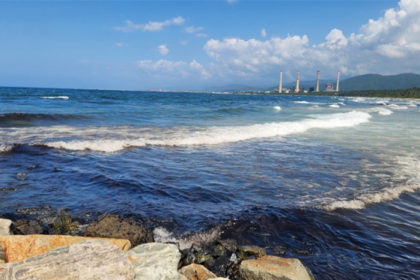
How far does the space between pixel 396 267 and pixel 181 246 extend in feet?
10.7

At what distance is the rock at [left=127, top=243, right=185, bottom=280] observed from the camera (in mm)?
3813

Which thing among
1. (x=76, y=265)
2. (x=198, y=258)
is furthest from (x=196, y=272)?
(x=76, y=265)

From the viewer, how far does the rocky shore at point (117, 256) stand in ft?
10.5

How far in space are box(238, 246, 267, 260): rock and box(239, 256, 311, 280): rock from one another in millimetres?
572

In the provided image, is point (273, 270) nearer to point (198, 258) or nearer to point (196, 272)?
point (196, 272)

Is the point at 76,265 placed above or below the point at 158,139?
above

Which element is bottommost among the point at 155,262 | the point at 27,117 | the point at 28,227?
the point at 28,227

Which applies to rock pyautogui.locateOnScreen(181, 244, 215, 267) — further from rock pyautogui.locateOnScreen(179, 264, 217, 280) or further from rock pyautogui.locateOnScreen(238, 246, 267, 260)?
rock pyautogui.locateOnScreen(238, 246, 267, 260)

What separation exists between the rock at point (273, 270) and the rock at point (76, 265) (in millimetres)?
1499

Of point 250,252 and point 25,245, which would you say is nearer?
point 25,245

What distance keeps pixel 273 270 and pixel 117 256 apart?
1907mm

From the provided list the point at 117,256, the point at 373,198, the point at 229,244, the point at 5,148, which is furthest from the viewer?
the point at 5,148

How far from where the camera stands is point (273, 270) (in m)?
3.90

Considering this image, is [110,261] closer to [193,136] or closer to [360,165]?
[360,165]
